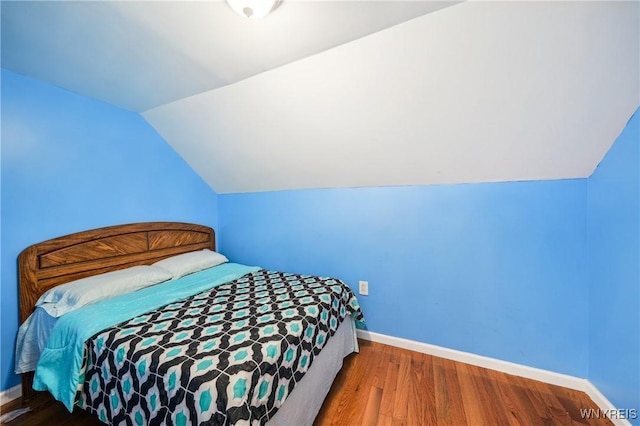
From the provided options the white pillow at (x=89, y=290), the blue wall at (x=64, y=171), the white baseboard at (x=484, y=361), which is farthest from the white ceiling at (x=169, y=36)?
the white baseboard at (x=484, y=361)

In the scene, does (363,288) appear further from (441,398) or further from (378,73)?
(378,73)

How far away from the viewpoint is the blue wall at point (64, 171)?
4.89 ft

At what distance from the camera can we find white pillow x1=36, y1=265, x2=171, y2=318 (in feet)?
4.75

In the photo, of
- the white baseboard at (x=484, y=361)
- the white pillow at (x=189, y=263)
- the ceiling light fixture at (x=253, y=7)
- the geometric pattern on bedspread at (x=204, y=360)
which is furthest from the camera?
the white pillow at (x=189, y=263)

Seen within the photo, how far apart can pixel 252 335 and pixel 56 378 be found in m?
1.13

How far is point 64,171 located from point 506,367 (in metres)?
3.45

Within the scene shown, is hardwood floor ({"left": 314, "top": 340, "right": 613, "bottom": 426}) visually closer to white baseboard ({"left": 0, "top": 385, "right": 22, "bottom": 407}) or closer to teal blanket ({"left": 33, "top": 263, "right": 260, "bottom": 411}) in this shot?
teal blanket ({"left": 33, "top": 263, "right": 260, "bottom": 411})

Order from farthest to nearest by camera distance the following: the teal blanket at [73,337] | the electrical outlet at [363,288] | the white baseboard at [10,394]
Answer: the electrical outlet at [363,288], the white baseboard at [10,394], the teal blanket at [73,337]

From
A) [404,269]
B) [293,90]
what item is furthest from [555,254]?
[293,90]

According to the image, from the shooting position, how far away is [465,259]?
6.13ft

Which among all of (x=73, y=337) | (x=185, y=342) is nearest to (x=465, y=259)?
(x=185, y=342)

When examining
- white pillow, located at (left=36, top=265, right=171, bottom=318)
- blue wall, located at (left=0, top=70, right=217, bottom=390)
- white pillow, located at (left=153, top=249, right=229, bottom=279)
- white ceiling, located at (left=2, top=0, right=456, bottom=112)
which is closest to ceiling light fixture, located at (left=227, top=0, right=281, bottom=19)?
white ceiling, located at (left=2, top=0, right=456, bottom=112)

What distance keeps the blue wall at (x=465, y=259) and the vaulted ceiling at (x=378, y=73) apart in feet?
0.65

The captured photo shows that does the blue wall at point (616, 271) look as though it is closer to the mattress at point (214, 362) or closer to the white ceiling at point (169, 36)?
the white ceiling at point (169, 36)
